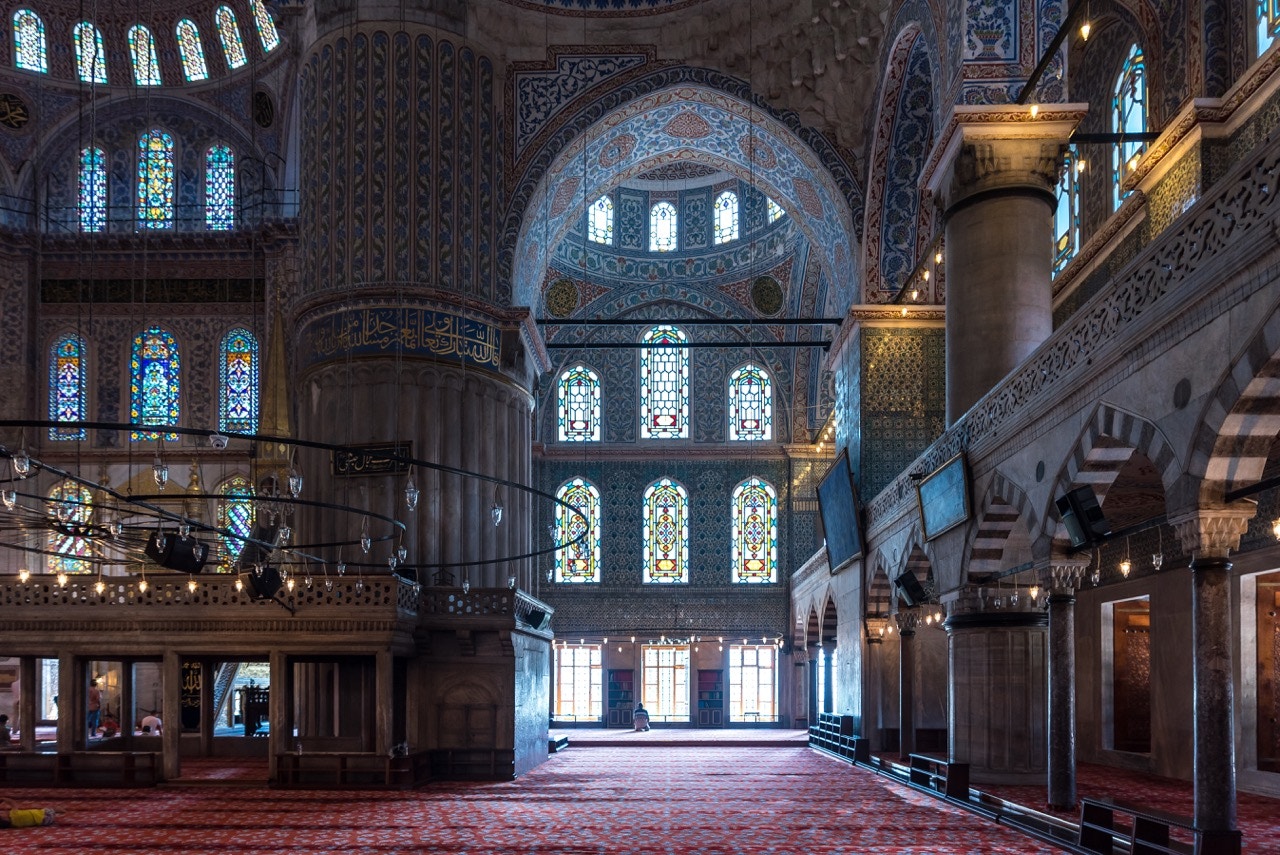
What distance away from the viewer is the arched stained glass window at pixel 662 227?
88.1 ft

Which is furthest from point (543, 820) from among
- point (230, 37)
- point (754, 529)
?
point (230, 37)

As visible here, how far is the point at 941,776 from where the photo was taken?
12.0 m

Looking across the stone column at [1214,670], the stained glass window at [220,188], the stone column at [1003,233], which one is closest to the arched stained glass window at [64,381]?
the stained glass window at [220,188]

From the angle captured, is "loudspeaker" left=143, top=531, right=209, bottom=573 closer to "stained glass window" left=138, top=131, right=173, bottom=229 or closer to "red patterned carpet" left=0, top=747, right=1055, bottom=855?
"red patterned carpet" left=0, top=747, right=1055, bottom=855

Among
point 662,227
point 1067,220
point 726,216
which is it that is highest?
point 726,216

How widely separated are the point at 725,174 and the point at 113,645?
1629 centimetres

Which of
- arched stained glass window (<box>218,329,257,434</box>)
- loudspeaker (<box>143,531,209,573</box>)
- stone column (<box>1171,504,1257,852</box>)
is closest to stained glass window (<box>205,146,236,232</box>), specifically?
arched stained glass window (<box>218,329,257,434</box>)

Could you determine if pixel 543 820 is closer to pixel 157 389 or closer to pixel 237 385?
pixel 237 385

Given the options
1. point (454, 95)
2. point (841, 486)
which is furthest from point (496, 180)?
point (841, 486)

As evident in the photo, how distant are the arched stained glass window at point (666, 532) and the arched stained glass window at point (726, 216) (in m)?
4.79

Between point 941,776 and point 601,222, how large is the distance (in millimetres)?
16683

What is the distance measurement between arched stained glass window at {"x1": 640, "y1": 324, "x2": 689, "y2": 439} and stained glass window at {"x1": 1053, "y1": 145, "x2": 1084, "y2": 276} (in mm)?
11073

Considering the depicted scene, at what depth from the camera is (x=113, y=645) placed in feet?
44.1

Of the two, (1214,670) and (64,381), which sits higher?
(64,381)
